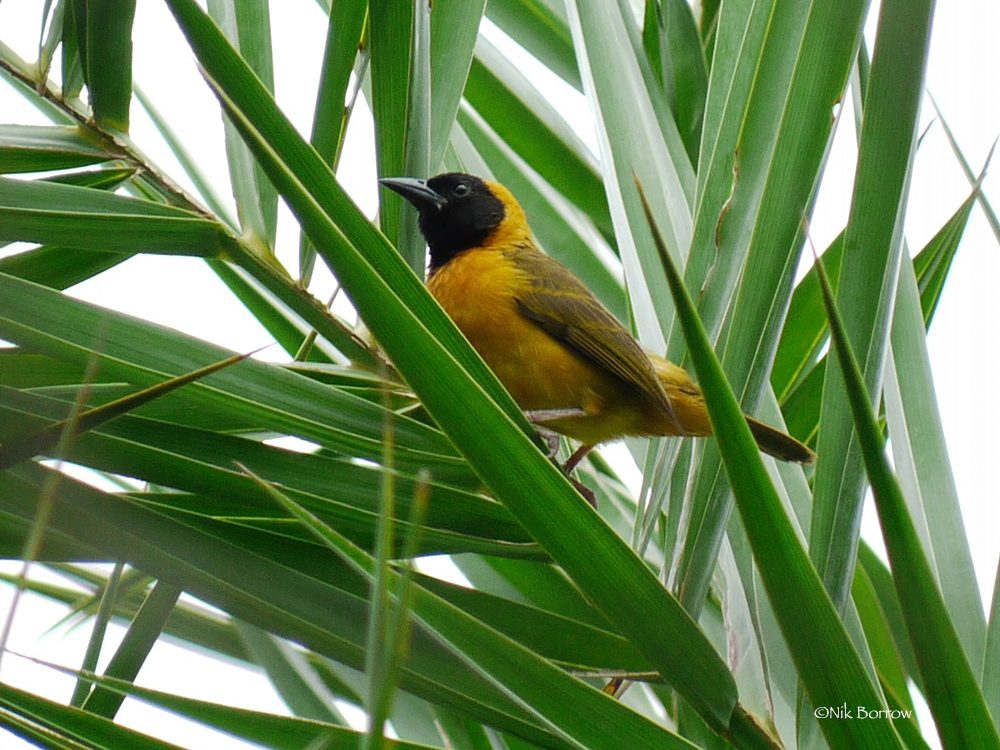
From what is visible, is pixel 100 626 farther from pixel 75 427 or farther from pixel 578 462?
pixel 578 462

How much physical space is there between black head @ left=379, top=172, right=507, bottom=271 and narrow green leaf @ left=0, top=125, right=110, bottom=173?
1.33 meters

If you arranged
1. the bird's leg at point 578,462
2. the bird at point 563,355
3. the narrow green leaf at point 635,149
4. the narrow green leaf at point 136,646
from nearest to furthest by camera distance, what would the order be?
the narrow green leaf at point 136,646 → the narrow green leaf at point 635,149 → the bird's leg at point 578,462 → the bird at point 563,355

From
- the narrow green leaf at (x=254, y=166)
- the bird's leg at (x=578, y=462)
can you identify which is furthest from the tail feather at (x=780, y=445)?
the narrow green leaf at (x=254, y=166)

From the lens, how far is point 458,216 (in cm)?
335

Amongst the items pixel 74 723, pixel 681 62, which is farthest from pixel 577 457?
pixel 74 723

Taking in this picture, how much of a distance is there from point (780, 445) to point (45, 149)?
1269 millimetres

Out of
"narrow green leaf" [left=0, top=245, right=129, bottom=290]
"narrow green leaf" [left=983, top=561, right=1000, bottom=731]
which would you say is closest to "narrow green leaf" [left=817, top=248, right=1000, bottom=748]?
"narrow green leaf" [left=983, top=561, right=1000, bottom=731]

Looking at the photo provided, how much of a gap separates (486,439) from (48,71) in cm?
112

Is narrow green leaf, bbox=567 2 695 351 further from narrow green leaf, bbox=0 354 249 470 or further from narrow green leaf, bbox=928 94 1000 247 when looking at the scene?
narrow green leaf, bbox=0 354 249 470

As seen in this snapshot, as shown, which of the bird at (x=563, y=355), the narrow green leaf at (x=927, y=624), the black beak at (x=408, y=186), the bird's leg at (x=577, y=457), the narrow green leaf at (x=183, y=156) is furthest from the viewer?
the bird at (x=563, y=355)

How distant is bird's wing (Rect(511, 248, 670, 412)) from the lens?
280cm

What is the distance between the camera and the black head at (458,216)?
321 centimetres

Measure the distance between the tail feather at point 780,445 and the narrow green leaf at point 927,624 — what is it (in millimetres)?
826

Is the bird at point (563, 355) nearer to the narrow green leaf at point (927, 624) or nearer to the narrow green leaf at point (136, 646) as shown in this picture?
the narrow green leaf at point (136, 646)
